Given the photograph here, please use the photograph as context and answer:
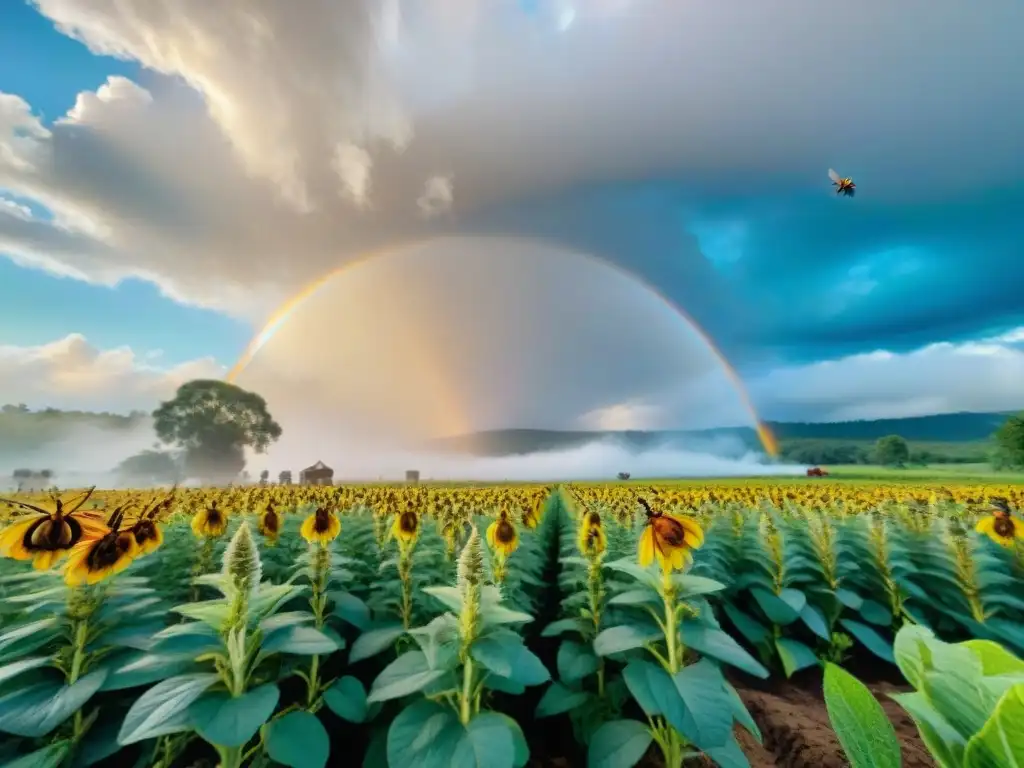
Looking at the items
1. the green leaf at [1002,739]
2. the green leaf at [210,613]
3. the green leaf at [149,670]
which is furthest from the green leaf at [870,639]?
the green leaf at [1002,739]

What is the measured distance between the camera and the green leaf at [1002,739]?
19.7 inches

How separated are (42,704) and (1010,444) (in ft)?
246

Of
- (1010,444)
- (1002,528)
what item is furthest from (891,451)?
(1002,528)

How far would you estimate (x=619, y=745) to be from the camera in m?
3.05

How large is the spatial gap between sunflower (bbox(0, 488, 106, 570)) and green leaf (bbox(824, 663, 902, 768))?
11.6 feet

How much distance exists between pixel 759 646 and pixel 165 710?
5679mm

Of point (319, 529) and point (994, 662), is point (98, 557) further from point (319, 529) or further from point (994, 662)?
point (994, 662)

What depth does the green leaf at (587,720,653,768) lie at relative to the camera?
295 cm

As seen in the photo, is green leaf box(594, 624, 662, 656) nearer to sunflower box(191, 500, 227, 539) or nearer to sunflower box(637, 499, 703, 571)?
sunflower box(637, 499, 703, 571)

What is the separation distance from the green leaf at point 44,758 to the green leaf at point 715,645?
10.7 feet

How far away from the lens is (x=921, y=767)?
12.3ft

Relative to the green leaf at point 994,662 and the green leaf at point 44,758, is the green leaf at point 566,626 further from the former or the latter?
the green leaf at point 994,662

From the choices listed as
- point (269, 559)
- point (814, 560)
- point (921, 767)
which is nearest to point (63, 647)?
point (269, 559)

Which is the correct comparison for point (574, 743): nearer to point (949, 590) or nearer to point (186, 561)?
point (186, 561)
